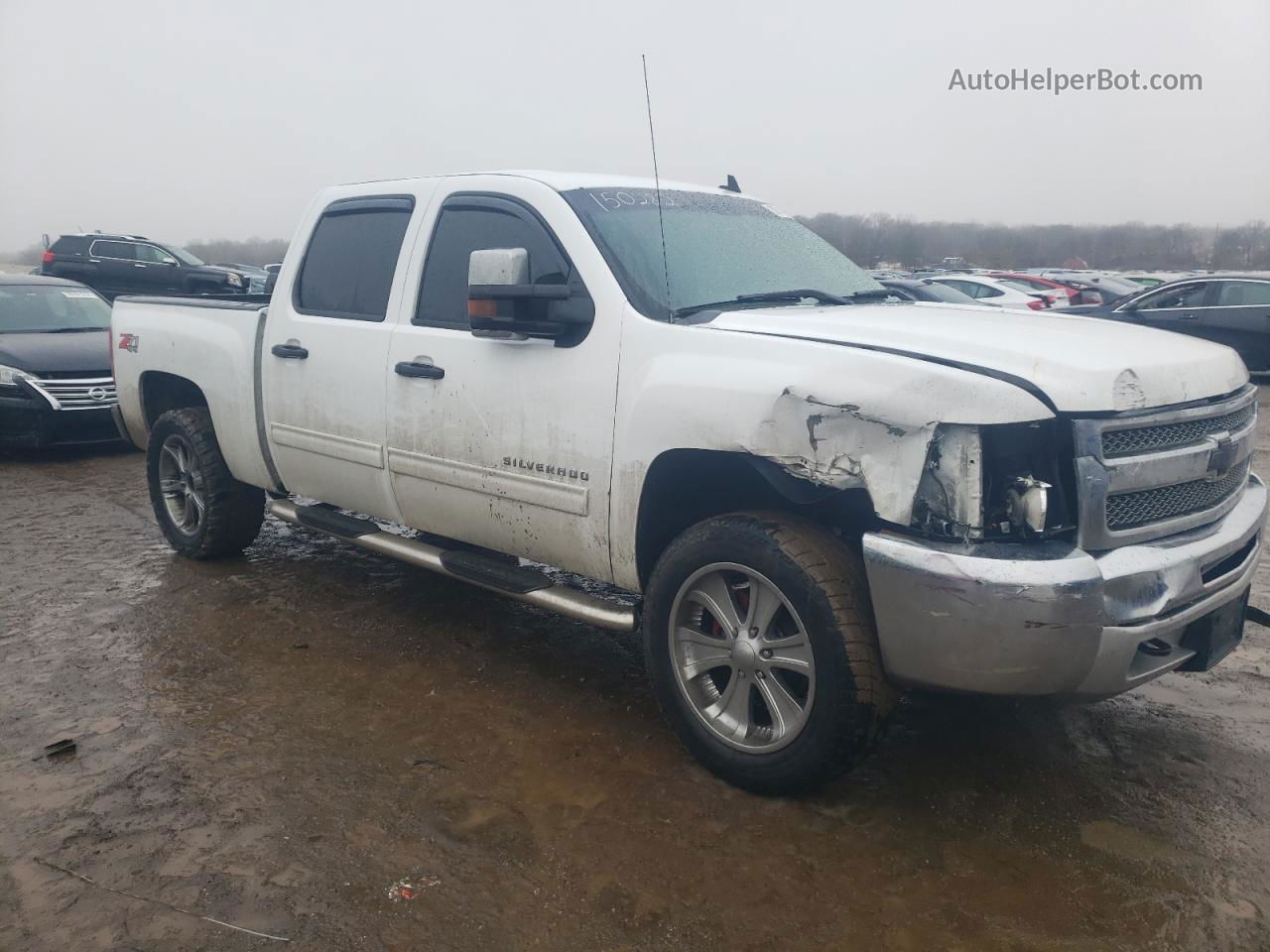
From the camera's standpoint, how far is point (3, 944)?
2.50 meters

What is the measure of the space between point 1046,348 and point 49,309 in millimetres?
9880

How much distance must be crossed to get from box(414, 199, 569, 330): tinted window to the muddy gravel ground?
4.77 feet

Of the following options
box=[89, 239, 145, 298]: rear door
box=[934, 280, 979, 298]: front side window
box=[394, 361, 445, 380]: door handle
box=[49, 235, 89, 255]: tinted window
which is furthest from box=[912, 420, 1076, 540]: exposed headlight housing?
box=[49, 235, 89, 255]: tinted window

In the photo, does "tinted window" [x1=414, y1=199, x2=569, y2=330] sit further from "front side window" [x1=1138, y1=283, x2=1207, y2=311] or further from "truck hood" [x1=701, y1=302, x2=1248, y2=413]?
"front side window" [x1=1138, y1=283, x2=1207, y2=311]

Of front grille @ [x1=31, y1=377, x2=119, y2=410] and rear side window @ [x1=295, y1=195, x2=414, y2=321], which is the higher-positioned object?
rear side window @ [x1=295, y1=195, x2=414, y2=321]

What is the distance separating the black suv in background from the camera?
19266 millimetres

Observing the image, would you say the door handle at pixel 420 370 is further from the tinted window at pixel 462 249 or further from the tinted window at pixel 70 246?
the tinted window at pixel 70 246

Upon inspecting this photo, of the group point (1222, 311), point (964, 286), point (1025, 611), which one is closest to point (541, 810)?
point (1025, 611)

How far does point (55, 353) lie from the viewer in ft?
29.2

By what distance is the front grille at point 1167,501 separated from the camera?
2836mm

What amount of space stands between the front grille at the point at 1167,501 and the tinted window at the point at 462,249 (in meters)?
2.02

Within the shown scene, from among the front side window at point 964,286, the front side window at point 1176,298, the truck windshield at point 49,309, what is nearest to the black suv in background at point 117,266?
the truck windshield at point 49,309

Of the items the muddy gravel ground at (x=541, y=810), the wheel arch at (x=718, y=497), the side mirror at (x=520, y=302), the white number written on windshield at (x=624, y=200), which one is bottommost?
the muddy gravel ground at (x=541, y=810)

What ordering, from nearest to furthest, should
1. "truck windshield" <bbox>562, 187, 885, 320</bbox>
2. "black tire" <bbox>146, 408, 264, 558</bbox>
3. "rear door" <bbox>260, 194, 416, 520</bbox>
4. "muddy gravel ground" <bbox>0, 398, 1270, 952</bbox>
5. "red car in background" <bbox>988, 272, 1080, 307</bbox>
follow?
"muddy gravel ground" <bbox>0, 398, 1270, 952</bbox> < "truck windshield" <bbox>562, 187, 885, 320</bbox> < "rear door" <bbox>260, 194, 416, 520</bbox> < "black tire" <bbox>146, 408, 264, 558</bbox> < "red car in background" <bbox>988, 272, 1080, 307</bbox>
